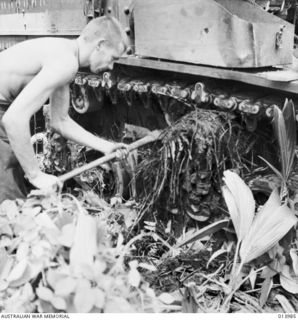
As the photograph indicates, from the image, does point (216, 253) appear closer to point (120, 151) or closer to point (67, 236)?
point (120, 151)

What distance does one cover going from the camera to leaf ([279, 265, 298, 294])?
9.63 feet

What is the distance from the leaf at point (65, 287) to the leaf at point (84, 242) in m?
0.09

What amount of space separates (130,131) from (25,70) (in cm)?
166

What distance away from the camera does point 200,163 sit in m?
3.38

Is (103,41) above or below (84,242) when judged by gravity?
above

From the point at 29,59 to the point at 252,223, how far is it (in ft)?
4.89

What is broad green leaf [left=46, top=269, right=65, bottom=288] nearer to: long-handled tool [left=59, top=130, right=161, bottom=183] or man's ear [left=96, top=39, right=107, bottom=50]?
long-handled tool [left=59, top=130, right=161, bottom=183]

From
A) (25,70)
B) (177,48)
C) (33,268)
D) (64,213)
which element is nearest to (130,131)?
(177,48)

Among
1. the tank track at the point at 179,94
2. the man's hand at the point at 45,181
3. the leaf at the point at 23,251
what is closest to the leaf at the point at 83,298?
the leaf at the point at 23,251

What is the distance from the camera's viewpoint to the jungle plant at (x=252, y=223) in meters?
2.87

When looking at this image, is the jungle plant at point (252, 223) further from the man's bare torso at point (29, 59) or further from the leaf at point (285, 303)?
the man's bare torso at point (29, 59)

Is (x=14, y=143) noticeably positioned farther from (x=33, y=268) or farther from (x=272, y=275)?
(x=272, y=275)

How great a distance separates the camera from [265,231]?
2.88 m

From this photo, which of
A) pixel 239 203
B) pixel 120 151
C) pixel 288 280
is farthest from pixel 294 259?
pixel 120 151
